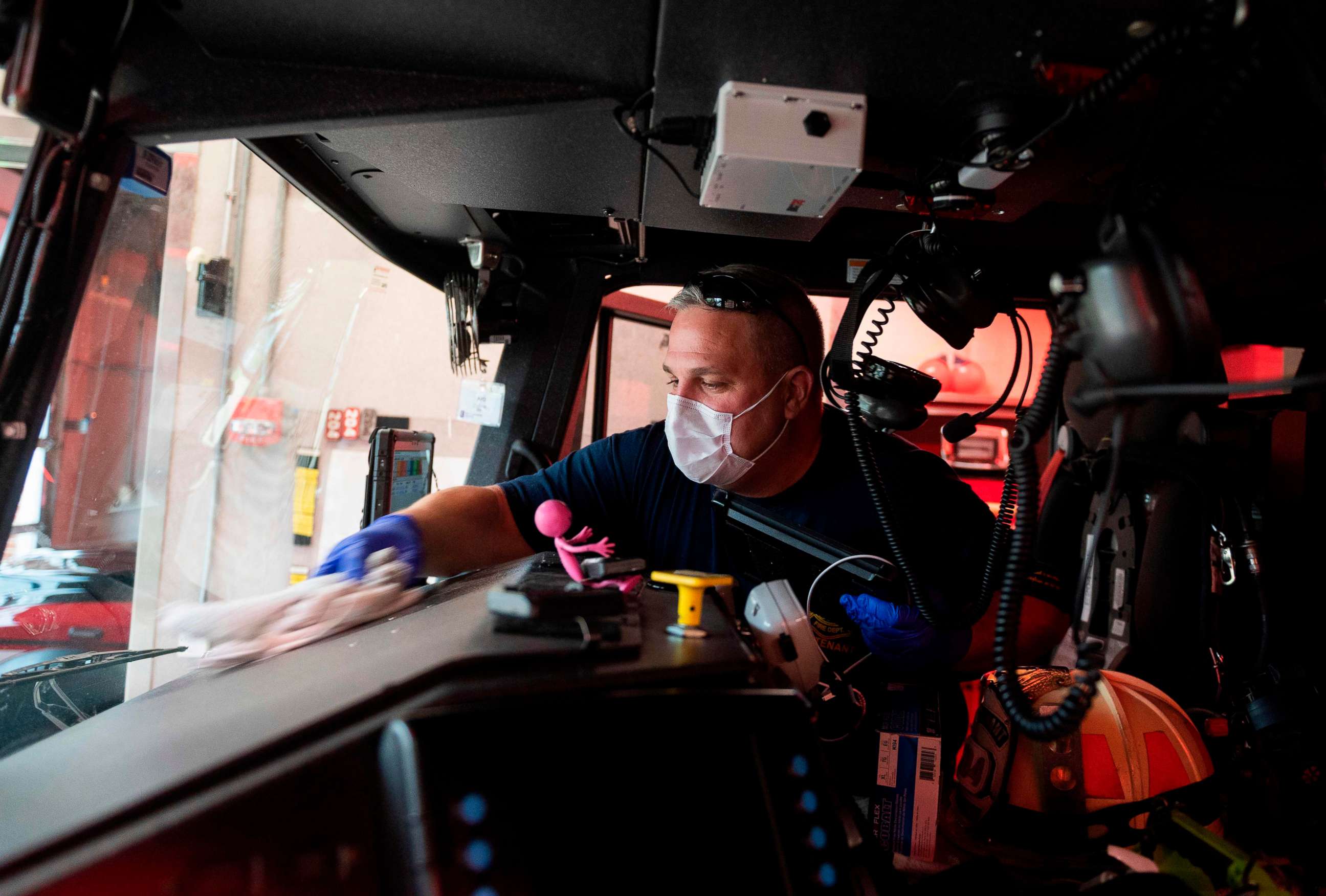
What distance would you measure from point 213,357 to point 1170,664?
146 inches

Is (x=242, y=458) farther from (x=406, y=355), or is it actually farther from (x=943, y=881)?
(x=943, y=881)

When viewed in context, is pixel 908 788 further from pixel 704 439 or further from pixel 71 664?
pixel 71 664

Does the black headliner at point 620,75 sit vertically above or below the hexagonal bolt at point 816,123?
above

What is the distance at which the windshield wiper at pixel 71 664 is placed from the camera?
40.1 inches

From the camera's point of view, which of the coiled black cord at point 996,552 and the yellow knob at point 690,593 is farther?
the coiled black cord at point 996,552

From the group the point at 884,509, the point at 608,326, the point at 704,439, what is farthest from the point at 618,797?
the point at 608,326

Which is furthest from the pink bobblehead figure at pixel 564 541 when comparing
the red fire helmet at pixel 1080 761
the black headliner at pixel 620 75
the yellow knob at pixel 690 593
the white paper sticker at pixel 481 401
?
the white paper sticker at pixel 481 401

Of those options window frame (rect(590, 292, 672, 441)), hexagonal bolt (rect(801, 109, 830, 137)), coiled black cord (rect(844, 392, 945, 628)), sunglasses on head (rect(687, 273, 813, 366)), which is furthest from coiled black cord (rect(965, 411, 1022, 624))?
window frame (rect(590, 292, 672, 441))

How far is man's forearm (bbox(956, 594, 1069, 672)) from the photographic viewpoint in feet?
5.52

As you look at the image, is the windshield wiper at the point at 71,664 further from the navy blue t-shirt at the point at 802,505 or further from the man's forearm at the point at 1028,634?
the man's forearm at the point at 1028,634

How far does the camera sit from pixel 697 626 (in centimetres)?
81

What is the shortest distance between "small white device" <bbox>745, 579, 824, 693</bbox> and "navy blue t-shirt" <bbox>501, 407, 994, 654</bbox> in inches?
26.3

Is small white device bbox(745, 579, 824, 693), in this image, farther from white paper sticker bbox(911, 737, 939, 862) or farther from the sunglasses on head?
the sunglasses on head

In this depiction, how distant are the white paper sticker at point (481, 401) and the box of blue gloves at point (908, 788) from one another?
1.74 meters
